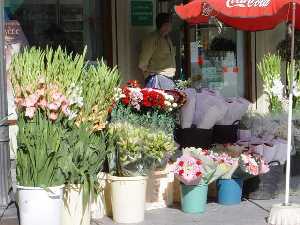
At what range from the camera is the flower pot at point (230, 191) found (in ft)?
23.8

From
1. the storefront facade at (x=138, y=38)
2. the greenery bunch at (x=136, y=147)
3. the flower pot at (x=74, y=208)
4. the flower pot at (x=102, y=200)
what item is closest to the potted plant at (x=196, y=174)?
the greenery bunch at (x=136, y=147)

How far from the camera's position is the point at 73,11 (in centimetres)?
903

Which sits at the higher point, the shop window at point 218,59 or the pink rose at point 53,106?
the shop window at point 218,59

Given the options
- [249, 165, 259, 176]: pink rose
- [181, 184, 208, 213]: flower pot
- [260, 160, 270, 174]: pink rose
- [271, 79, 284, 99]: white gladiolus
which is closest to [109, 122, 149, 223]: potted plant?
[181, 184, 208, 213]: flower pot

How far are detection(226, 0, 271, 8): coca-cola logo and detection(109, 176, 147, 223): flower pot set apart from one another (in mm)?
1805

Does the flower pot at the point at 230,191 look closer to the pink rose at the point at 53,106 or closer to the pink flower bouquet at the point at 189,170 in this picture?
the pink flower bouquet at the point at 189,170

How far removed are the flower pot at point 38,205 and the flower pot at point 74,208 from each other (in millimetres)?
281

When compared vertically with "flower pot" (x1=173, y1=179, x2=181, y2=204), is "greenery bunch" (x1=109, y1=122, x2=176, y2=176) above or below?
above

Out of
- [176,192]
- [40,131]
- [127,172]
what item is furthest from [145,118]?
[40,131]

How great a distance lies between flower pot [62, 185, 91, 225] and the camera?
19.7 feet

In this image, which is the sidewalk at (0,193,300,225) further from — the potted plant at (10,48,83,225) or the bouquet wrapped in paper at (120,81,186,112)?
the bouquet wrapped in paper at (120,81,186,112)

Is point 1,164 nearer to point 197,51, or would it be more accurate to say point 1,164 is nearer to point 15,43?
point 15,43

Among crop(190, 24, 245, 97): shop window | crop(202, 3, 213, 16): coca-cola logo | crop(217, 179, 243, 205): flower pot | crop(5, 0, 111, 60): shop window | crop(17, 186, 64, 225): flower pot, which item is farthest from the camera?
crop(190, 24, 245, 97): shop window

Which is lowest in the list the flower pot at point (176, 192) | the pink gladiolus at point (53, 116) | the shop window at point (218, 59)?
the flower pot at point (176, 192)
